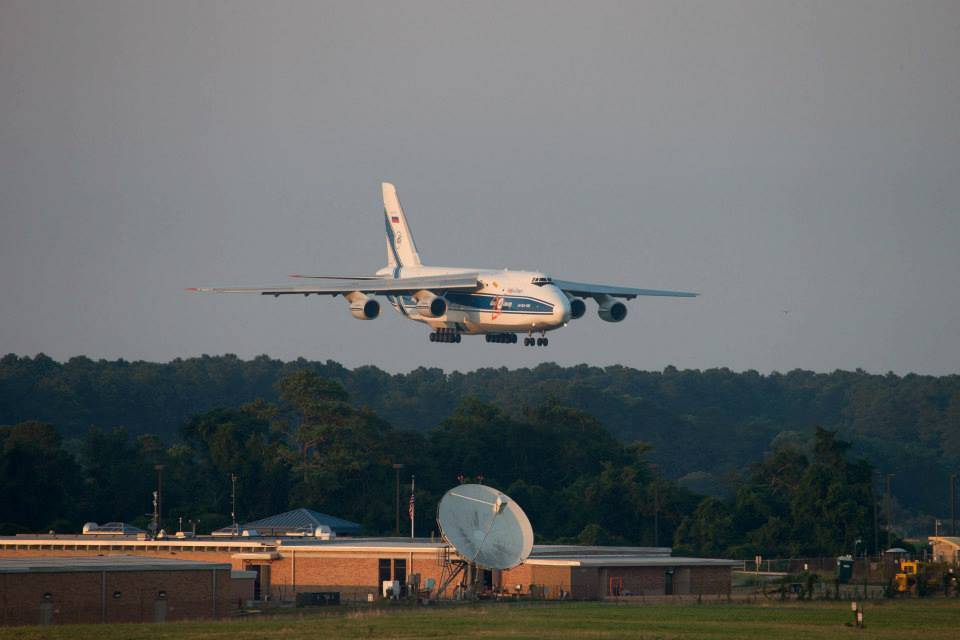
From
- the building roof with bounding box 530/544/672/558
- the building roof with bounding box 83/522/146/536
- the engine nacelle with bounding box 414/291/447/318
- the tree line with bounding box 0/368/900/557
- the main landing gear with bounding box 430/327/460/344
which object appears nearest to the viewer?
the building roof with bounding box 530/544/672/558

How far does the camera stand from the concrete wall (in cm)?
4566

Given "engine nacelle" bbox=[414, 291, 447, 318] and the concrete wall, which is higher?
"engine nacelle" bbox=[414, 291, 447, 318]

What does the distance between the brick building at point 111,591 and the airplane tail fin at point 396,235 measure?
38.0 m

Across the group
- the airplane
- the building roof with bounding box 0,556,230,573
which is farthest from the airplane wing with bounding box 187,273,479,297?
the building roof with bounding box 0,556,230,573

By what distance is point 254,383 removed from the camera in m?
189

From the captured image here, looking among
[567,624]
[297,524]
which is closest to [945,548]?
[297,524]

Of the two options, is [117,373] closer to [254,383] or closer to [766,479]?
[254,383]

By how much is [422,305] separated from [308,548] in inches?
746

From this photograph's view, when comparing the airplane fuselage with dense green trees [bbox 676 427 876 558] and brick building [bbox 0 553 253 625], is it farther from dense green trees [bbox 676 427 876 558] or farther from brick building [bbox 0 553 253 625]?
brick building [bbox 0 553 253 625]

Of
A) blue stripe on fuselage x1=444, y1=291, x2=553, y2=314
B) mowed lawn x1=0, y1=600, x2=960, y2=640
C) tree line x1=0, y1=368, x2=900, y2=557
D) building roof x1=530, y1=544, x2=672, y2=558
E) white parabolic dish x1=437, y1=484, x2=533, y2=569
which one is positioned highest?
blue stripe on fuselage x1=444, y1=291, x2=553, y2=314

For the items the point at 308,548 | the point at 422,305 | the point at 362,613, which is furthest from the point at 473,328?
the point at 362,613

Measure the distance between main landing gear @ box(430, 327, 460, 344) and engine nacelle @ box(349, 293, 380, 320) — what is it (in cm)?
321

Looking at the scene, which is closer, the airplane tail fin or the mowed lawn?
the mowed lawn

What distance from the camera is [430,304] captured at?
76.1 metres
